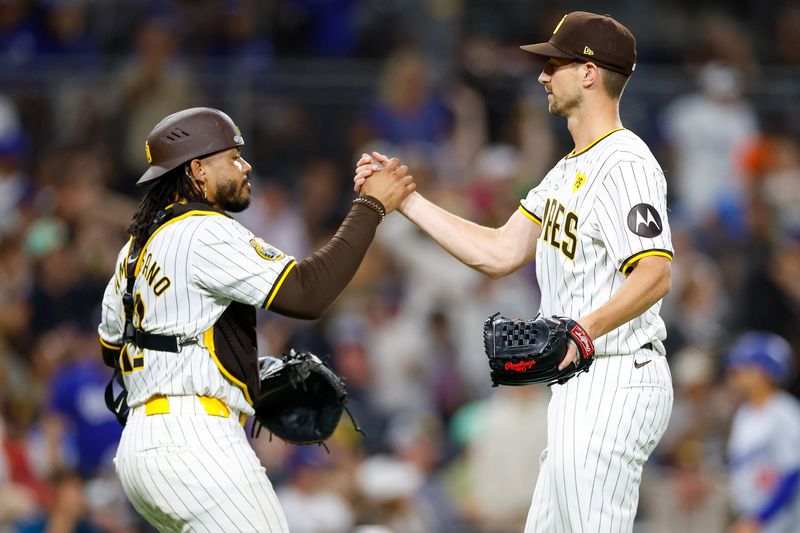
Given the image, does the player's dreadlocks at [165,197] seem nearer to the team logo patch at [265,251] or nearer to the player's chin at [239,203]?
the player's chin at [239,203]

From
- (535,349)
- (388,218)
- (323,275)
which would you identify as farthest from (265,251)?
(388,218)

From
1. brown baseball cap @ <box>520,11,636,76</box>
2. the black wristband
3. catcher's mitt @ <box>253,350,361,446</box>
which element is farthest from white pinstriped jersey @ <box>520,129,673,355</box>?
catcher's mitt @ <box>253,350,361,446</box>

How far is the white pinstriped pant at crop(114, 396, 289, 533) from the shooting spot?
5.05 m

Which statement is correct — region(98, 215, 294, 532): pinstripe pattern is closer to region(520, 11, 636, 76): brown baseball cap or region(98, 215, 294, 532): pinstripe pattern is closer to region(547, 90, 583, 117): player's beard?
region(547, 90, 583, 117): player's beard

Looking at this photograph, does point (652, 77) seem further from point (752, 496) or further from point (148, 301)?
point (148, 301)

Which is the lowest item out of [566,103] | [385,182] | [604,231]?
[604,231]

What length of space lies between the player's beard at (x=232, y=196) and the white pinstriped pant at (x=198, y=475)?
31.6 inches

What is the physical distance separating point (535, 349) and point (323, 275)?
3.09ft

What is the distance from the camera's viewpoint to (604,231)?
503 centimetres

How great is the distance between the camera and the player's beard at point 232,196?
538 centimetres

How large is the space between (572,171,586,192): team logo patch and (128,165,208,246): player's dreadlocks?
1449 mm

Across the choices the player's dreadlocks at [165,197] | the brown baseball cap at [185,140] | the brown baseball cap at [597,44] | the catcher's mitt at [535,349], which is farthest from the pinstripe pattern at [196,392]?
the brown baseball cap at [597,44]

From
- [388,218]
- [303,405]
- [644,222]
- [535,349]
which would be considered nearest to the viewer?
[535,349]

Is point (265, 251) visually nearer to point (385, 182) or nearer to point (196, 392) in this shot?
point (196, 392)
